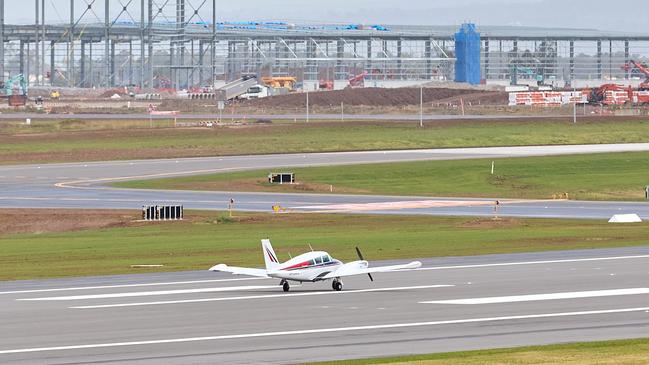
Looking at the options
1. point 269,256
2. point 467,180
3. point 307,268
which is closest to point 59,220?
point 269,256

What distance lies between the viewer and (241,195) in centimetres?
10781

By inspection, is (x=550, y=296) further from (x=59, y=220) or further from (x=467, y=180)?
(x=467, y=180)

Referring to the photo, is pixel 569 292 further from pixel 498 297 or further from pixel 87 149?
pixel 87 149

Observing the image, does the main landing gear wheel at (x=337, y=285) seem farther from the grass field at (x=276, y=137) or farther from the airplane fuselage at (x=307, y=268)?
the grass field at (x=276, y=137)

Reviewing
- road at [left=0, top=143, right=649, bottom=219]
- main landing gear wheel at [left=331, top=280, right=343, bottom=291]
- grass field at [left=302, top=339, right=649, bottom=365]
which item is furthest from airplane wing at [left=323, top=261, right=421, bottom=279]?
road at [left=0, top=143, right=649, bottom=219]

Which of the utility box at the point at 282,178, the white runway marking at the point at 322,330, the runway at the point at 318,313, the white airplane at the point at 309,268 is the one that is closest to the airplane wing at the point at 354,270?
the white airplane at the point at 309,268

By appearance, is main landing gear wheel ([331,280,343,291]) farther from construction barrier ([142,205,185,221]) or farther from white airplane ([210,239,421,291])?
construction barrier ([142,205,185,221])

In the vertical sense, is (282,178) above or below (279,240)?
above

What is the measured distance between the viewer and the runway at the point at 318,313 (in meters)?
40.4

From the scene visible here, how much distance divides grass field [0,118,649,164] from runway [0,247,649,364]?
86642 mm

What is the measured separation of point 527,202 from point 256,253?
128ft

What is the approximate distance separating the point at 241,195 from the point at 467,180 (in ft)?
74.0

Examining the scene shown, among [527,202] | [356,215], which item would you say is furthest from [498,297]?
[527,202]

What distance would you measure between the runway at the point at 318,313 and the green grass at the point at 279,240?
4.82 m
